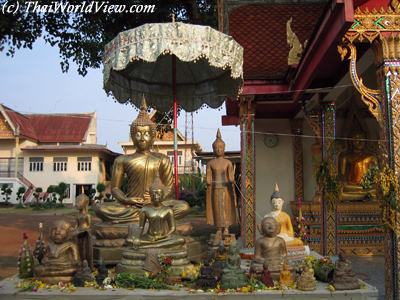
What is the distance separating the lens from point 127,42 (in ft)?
21.1

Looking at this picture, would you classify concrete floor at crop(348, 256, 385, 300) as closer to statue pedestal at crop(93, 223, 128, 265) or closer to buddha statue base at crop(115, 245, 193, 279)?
buddha statue base at crop(115, 245, 193, 279)

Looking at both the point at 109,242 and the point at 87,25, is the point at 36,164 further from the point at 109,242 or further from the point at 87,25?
the point at 109,242

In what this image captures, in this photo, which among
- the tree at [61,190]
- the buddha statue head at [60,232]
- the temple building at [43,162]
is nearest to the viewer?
the buddha statue head at [60,232]

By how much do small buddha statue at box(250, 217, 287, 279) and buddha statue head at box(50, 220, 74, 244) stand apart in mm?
2320

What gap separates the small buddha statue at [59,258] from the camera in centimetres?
532

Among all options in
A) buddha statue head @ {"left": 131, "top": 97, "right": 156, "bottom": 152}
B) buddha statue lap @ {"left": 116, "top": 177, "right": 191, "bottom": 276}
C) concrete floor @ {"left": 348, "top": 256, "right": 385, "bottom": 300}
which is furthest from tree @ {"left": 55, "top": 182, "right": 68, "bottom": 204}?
buddha statue lap @ {"left": 116, "top": 177, "right": 191, "bottom": 276}

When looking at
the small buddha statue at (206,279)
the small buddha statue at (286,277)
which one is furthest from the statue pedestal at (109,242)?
the small buddha statue at (286,277)

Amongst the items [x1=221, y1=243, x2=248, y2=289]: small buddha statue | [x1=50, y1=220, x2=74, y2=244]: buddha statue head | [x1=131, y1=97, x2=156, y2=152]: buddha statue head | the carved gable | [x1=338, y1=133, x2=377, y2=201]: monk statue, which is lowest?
[x1=221, y1=243, x2=248, y2=289]: small buddha statue

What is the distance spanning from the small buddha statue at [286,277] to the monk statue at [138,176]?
6.69 feet

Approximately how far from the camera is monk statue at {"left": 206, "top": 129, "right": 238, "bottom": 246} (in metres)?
8.59

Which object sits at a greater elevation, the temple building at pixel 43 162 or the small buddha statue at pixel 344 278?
the temple building at pixel 43 162

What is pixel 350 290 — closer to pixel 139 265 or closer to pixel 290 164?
Result: pixel 139 265

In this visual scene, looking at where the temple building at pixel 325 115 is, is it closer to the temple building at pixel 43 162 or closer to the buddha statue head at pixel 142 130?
the buddha statue head at pixel 142 130

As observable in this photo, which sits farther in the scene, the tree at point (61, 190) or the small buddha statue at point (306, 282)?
the tree at point (61, 190)
